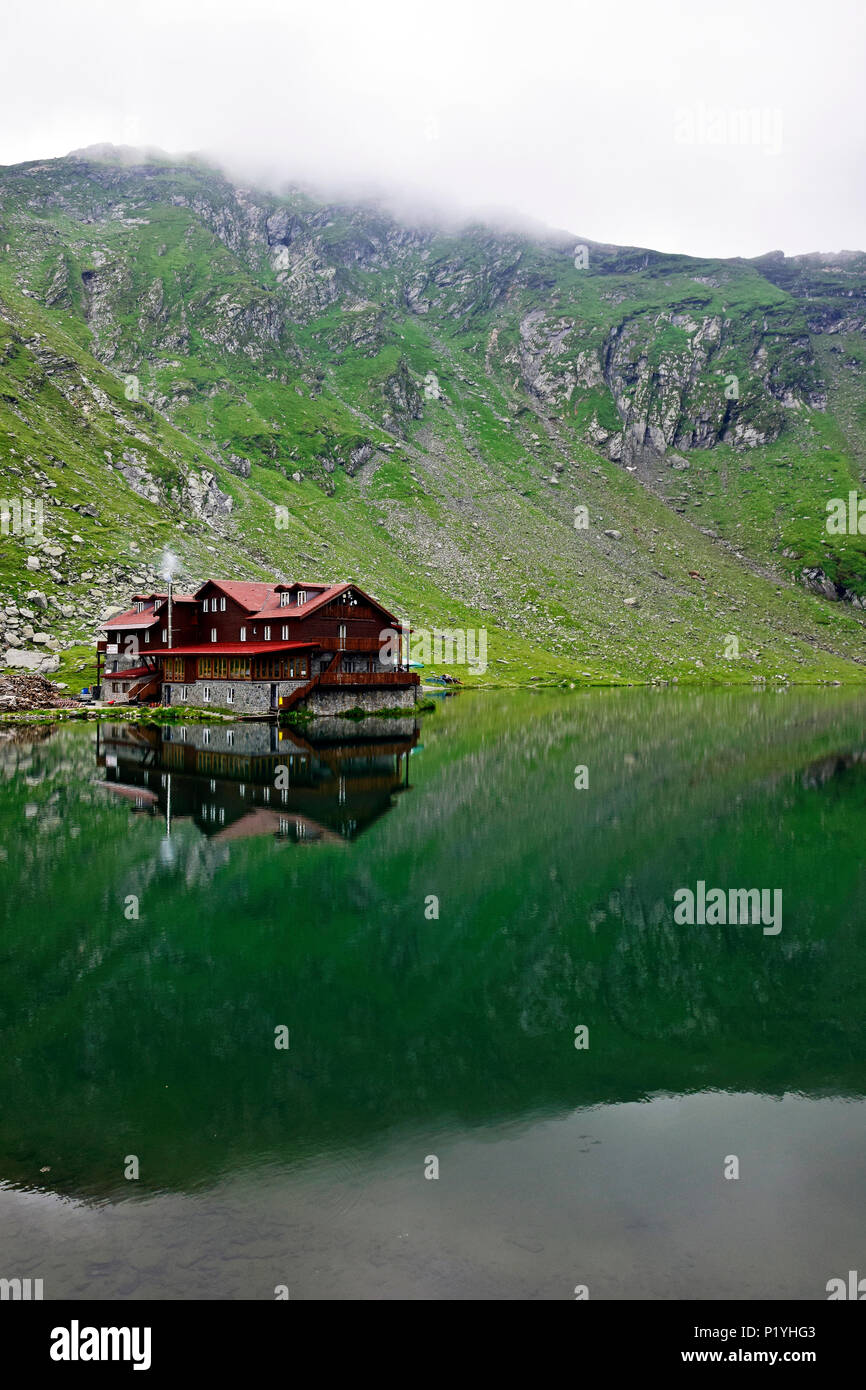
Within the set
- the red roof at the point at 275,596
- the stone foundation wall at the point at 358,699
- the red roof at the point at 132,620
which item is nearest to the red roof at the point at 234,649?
the red roof at the point at 275,596

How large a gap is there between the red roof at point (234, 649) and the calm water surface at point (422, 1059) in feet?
135

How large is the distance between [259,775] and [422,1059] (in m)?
34.3

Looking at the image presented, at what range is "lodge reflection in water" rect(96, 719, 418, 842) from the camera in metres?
36.3

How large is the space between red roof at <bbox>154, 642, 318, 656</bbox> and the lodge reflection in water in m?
7.93

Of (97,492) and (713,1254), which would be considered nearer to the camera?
(713,1254)

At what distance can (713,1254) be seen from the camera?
10.3 meters

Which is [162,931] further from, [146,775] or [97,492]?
[97,492]

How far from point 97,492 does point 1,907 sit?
120m

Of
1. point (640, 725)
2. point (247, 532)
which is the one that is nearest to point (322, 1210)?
point (640, 725)

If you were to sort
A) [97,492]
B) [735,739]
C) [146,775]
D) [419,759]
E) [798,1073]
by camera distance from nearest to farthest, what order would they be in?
[798,1073] < [146,775] < [419,759] < [735,739] < [97,492]

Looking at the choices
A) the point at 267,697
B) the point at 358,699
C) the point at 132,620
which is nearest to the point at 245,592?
the point at 132,620

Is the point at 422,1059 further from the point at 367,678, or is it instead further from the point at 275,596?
the point at 275,596

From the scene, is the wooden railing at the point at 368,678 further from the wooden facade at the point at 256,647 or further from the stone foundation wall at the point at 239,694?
the stone foundation wall at the point at 239,694

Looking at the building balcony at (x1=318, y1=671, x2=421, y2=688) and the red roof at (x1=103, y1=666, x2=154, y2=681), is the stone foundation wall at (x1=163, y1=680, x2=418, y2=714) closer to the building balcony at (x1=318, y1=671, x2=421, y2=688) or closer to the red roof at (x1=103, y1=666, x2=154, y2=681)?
the building balcony at (x1=318, y1=671, x2=421, y2=688)
